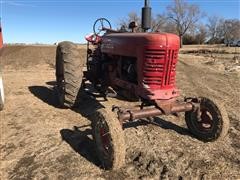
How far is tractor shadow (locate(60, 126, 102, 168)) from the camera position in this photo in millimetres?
4887

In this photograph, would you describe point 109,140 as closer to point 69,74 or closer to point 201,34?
point 69,74

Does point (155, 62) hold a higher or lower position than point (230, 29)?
lower

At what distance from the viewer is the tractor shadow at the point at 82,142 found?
16.0ft

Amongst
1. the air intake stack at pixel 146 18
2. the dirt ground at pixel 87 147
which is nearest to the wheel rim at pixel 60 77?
the dirt ground at pixel 87 147

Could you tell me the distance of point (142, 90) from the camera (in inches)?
206

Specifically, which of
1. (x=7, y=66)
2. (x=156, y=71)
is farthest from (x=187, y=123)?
(x=7, y=66)

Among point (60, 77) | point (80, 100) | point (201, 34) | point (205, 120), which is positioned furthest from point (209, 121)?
point (201, 34)

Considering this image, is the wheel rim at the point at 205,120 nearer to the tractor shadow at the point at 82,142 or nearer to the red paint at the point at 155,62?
the red paint at the point at 155,62

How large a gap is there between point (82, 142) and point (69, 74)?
5.69 ft

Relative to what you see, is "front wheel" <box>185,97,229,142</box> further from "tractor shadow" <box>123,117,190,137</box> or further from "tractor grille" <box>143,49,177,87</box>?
"tractor grille" <box>143,49,177,87</box>

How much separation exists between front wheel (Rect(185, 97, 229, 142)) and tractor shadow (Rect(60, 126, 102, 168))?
165 cm

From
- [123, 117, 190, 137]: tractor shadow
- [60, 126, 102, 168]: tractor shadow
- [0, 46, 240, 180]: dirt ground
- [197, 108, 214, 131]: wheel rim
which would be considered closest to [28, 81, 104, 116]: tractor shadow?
[0, 46, 240, 180]: dirt ground

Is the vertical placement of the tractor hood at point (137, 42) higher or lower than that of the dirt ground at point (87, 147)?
higher

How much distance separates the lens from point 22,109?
716 centimetres
